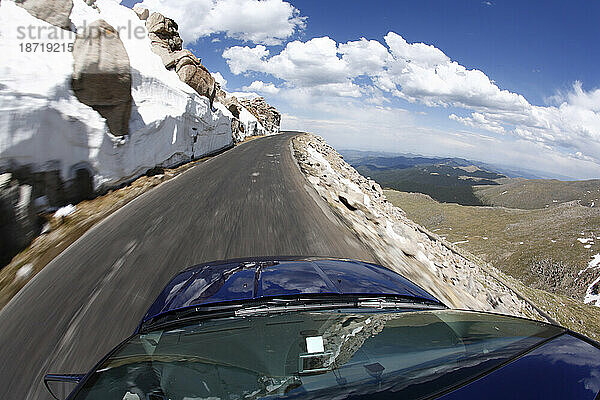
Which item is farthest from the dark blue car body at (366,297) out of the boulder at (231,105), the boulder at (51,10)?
the boulder at (231,105)

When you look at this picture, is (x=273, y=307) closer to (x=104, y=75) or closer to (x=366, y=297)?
(x=366, y=297)

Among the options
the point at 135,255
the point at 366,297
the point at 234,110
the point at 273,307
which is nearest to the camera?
the point at 273,307

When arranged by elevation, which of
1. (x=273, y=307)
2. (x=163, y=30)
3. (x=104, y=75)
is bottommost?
(x=273, y=307)

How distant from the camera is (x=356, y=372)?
1.54m

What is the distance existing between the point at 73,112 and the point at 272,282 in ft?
26.3

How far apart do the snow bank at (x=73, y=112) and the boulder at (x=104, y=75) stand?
0.28 metres

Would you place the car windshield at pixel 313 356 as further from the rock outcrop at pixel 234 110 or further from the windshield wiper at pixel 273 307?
the rock outcrop at pixel 234 110

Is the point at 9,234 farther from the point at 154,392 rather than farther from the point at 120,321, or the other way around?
the point at 154,392

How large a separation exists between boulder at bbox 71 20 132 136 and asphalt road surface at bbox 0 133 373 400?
2.88 meters

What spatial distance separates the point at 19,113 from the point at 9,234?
2.50 metres

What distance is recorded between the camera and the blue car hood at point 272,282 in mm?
2574

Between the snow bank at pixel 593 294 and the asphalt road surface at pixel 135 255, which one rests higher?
the asphalt road surface at pixel 135 255

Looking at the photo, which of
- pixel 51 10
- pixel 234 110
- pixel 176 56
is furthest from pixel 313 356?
pixel 234 110

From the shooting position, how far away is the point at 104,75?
9.29m
